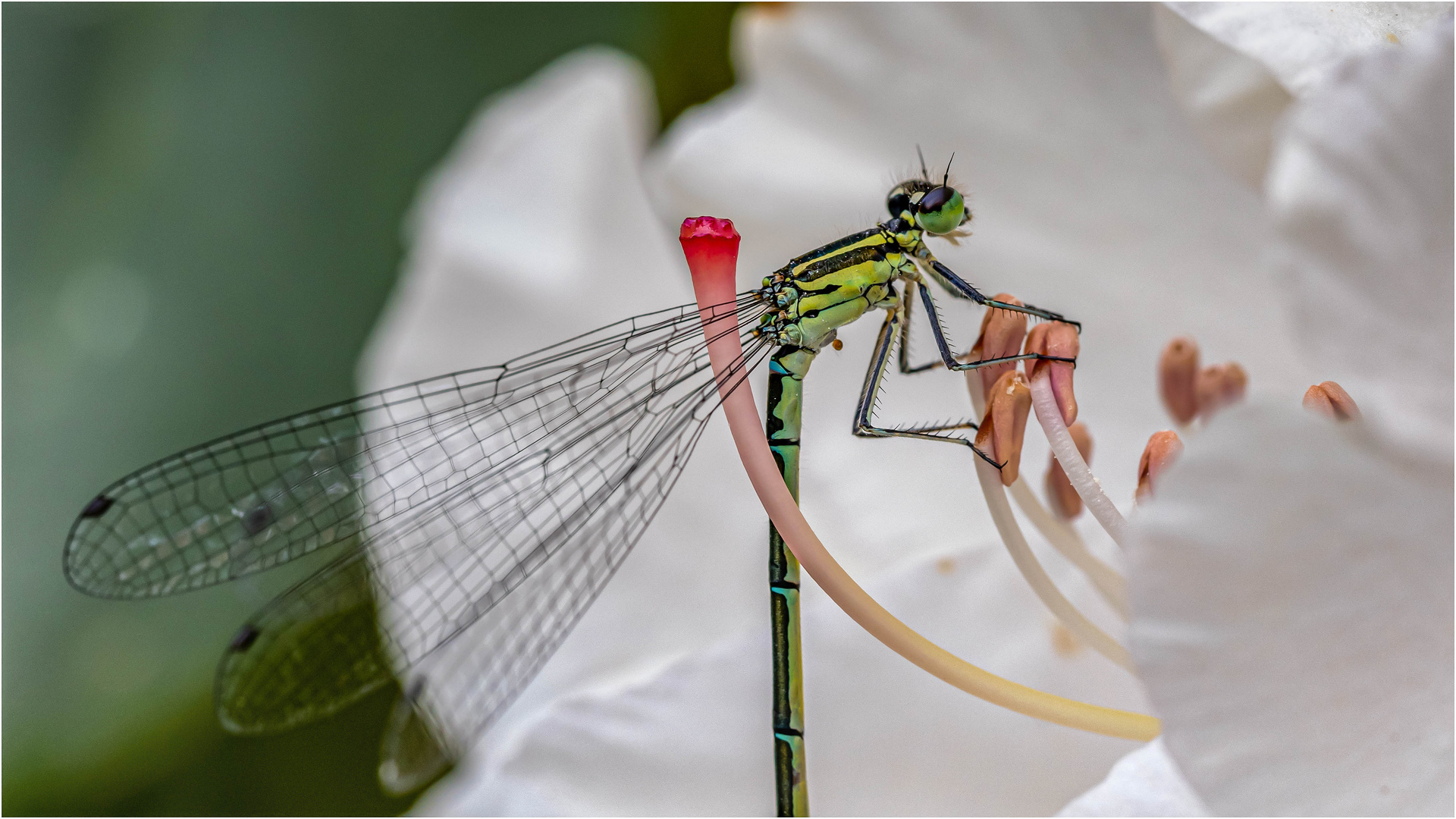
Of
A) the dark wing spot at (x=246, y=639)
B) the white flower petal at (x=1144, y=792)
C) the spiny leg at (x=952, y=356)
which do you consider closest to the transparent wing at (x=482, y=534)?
the dark wing spot at (x=246, y=639)

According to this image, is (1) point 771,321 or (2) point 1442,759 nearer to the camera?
(2) point 1442,759

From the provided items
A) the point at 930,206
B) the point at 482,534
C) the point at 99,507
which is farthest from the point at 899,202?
the point at 99,507

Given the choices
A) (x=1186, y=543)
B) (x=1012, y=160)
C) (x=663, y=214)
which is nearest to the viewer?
(x=1186, y=543)

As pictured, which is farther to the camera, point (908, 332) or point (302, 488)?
point (302, 488)

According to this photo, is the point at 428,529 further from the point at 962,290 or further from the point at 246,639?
the point at 962,290

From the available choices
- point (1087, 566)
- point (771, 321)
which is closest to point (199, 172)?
point (771, 321)

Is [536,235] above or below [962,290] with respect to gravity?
above

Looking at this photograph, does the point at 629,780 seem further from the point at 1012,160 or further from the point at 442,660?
the point at 1012,160
